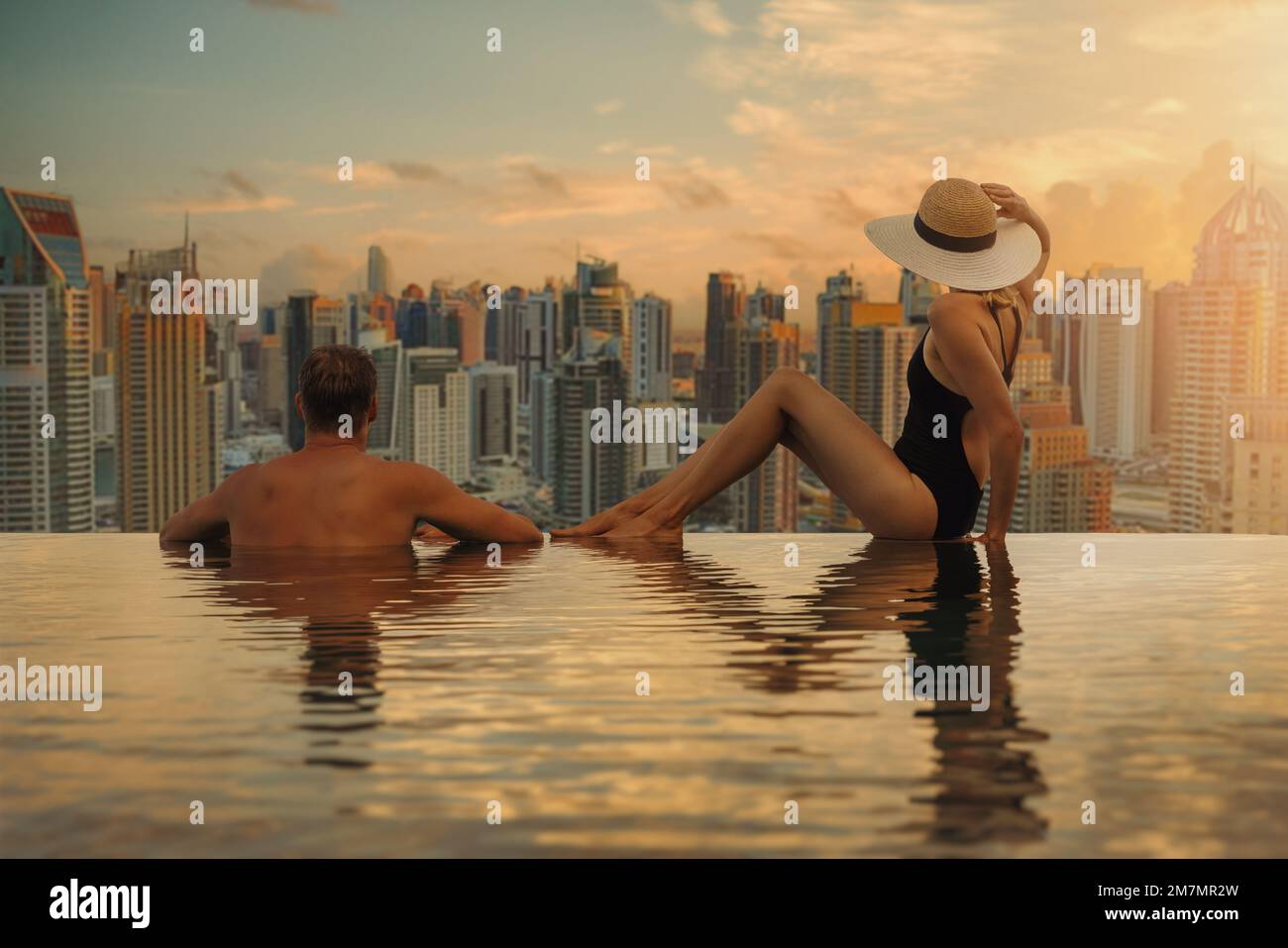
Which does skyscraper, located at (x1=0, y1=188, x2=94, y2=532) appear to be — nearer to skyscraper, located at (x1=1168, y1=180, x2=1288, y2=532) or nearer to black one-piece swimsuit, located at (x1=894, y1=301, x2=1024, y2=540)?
skyscraper, located at (x1=1168, y1=180, x2=1288, y2=532)

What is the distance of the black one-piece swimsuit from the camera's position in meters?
3.34

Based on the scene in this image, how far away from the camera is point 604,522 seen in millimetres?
3625

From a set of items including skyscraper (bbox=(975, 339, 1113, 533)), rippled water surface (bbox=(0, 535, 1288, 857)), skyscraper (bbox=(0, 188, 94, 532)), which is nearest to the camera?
rippled water surface (bbox=(0, 535, 1288, 857))

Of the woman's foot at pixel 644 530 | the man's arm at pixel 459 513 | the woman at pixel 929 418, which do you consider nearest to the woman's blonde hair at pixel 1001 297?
the woman at pixel 929 418

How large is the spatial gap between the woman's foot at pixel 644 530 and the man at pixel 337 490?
0.41 m

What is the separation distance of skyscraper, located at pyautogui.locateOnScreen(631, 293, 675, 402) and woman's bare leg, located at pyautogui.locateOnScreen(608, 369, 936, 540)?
39828 millimetres

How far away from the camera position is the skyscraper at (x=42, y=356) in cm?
4341

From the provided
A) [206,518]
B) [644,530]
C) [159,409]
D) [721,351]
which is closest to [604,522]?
[644,530]

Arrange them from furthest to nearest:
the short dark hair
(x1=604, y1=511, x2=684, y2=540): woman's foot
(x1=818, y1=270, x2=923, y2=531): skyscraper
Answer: (x1=818, y1=270, x2=923, y2=531): skyscraper → (x1=604, y1=511, x2=684, y2=540): woman's foot → the short dark hair

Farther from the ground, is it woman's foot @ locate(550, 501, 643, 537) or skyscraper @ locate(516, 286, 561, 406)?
skyscraper @ locate(516, 286, 561, 406)

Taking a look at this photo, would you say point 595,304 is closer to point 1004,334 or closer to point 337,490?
point 1004,334

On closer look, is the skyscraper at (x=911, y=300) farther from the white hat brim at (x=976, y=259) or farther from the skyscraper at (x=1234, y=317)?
the white hat brim at (x=976, y=259)

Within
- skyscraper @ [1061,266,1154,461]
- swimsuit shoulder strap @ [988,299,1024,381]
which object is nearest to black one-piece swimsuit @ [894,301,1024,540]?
swimsuit shoulder strap @ [988,299,1024,381]

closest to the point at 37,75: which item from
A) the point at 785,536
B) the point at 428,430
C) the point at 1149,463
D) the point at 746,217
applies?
the point at 428,430
